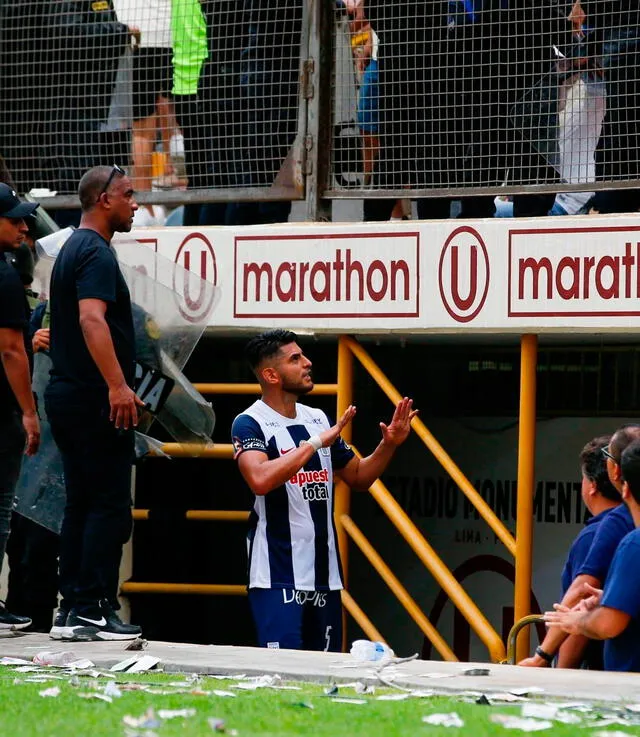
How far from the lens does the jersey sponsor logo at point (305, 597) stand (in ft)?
23.9

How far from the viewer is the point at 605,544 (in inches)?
240

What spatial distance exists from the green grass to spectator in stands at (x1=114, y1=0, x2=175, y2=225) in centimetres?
467

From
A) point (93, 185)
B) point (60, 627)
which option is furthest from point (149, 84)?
point (60, 627)

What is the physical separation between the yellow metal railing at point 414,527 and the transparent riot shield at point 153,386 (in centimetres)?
21

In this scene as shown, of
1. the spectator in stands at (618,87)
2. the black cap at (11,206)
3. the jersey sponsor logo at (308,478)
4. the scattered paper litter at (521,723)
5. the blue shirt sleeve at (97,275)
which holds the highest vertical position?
the spectator in stands at (618,87)

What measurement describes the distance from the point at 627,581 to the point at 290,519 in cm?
223

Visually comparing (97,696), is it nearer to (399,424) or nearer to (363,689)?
(363,689)

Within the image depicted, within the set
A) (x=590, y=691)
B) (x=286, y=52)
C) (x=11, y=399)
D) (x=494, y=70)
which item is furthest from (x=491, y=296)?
(x=590, y=691)

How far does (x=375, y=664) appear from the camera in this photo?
6156 mm

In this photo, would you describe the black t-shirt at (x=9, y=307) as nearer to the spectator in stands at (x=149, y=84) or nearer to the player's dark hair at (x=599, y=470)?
the player's dark hair at (x=599, y=470)

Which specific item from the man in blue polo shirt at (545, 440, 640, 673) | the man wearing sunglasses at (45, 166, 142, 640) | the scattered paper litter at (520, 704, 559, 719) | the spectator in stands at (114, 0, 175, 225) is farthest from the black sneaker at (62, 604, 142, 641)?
the spectator in stands at (114, 0, 175, 225)

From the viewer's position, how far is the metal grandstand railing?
27.7ft

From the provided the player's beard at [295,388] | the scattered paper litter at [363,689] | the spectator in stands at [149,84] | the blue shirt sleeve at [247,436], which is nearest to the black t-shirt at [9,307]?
the blue shirt sleeve at [247,436]

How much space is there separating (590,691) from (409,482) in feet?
17.1
